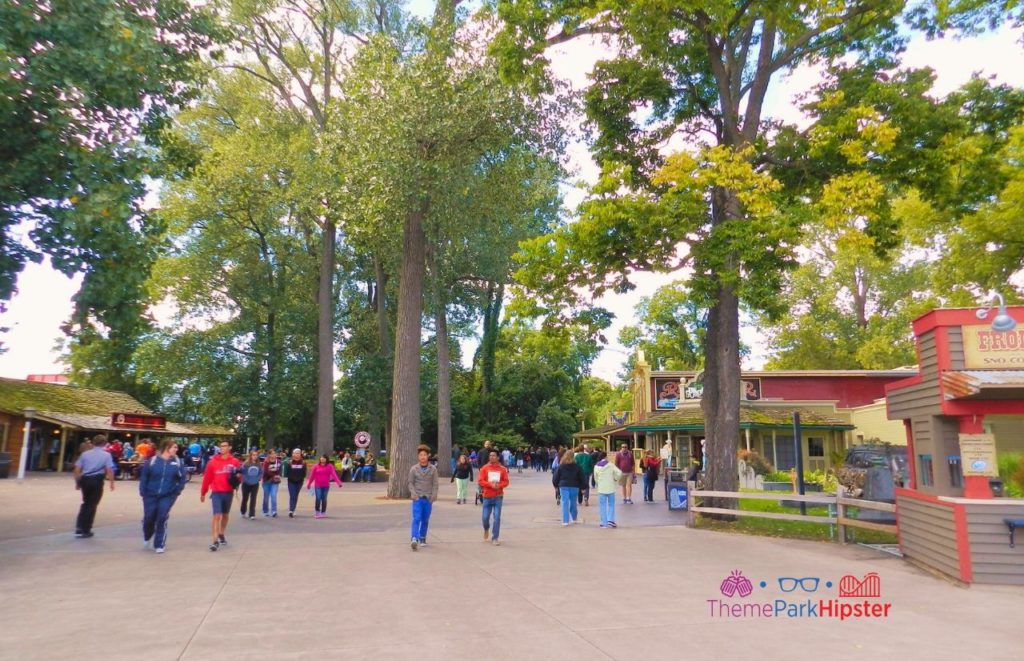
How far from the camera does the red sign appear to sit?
108ft

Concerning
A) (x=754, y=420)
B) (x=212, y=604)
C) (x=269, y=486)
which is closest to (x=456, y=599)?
(x=212, y=604)

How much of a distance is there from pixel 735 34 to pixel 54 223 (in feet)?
48.1

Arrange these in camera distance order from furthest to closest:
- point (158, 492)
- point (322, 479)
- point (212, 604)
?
1. point (322, 479)
2. point (158, 492)
3. point (212, 604)

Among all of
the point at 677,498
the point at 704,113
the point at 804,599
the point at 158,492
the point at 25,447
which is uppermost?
the point at 704,113

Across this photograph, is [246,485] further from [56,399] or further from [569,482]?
[56,399]

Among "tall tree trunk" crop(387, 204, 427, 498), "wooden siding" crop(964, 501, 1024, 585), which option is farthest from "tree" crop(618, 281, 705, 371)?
"wooden siding" crop(964, 501, 1024, 585)

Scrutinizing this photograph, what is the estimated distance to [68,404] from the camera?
33.6 m

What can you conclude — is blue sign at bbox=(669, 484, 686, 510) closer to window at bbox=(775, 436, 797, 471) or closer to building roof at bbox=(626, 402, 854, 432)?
building roof at bbox=(626, 402, 854, 432)

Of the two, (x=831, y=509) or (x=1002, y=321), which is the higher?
(x=1002, y=321)

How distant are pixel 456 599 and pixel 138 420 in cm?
3321

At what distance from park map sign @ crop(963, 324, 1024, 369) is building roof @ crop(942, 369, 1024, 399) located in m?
0.12

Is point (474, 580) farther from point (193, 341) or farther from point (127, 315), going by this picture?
point (193, 341)

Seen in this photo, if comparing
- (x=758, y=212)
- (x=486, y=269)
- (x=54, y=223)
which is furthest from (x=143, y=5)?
(x=486, y=269)

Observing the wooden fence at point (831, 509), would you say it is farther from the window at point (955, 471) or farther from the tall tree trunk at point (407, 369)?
the tall tree trunk at point (407, 369)
